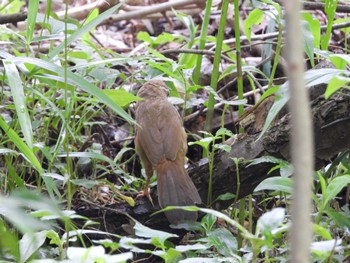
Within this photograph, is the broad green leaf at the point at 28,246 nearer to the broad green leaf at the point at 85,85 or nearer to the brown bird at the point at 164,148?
the broad green leaf at the point at 85,85

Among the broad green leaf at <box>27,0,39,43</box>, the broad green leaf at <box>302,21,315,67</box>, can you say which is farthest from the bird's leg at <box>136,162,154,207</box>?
the broad green leaf at <box>302,21,315,67</box>

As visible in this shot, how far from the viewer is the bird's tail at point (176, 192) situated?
9.64ft

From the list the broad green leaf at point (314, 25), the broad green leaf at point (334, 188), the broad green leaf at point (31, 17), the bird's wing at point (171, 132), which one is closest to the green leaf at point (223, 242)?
the broad green leaf at point (334, 188)

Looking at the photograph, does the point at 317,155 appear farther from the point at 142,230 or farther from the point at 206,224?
the point at 142,230

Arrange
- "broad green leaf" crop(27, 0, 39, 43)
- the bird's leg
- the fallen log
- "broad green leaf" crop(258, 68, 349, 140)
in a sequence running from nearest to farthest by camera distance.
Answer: "broad green leaf" crop(258, 68, 349, 140) < the fallen log < "broad green leaf" crop(27, 0, 39, 43) < the bird's leg

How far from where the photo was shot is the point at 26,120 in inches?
101

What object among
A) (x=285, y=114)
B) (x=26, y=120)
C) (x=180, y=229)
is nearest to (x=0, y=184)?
(x=26, y=120)

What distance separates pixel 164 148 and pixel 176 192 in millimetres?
436

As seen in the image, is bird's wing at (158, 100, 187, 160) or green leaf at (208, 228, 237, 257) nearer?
green leaf at (208, 228, 237, 257)

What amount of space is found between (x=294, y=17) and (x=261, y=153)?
194 cm

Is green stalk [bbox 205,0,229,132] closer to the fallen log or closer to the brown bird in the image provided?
the brown bird

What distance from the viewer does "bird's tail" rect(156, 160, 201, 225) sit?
9.64 ft

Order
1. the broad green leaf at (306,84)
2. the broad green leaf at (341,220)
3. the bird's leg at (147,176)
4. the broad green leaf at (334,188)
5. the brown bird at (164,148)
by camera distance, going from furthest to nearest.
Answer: the bird's leg at (147,176) < the brown bird at (164,148) < the broad green leaf at (341,220) < the broad green leaf at (334,188) < the broad green leaf at (306,84)

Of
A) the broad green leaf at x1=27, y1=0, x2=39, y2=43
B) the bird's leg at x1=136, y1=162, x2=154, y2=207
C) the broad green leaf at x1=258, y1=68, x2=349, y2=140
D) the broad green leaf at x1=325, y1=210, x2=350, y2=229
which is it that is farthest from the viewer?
the bird's leg at x1=136, y1=162, x2=154, y2=207
